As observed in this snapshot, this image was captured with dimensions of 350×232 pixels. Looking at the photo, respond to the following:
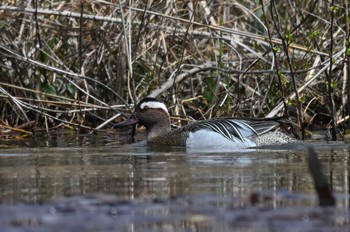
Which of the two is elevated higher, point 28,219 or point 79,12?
point 79,12

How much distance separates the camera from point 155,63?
34.8 feet

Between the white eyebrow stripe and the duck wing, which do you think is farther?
the white eyebrow stripe

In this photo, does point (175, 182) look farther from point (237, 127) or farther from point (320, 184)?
point (237, 127)

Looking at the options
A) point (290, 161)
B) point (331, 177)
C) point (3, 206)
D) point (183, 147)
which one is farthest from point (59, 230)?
point (183, 147)

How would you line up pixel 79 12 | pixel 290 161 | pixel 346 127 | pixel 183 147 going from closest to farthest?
pixel 290 161, pixel 183 147, pixel 346 127, pixel 79 12

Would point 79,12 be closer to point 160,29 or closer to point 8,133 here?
point 160,29

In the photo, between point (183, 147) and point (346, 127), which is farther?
point (346, 127)

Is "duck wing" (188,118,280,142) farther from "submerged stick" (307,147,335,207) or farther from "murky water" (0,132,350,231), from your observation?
"submerged stick" (307,147,335,207)

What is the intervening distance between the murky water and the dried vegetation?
5.23 ft

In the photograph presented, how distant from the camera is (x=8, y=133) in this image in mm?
9820

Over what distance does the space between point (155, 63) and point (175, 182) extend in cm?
502

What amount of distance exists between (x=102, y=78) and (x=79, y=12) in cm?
79

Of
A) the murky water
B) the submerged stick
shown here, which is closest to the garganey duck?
the murky water

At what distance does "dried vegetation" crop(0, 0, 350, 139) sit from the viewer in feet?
32.9
